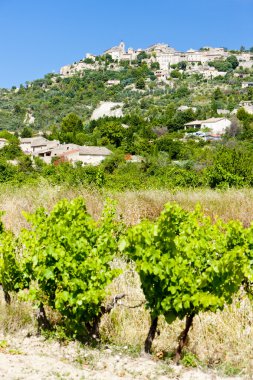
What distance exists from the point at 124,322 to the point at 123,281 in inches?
31.3

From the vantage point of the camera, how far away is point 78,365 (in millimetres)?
3641

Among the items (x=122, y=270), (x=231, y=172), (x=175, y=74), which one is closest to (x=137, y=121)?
(x=231, y=172)

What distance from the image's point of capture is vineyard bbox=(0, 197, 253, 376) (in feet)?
11.5

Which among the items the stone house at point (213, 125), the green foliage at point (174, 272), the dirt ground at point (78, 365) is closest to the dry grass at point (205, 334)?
the dirt ground at point (78, 365)

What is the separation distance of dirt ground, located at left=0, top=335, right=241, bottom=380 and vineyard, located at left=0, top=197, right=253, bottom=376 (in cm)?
15

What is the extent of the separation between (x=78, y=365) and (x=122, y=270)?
873 mm

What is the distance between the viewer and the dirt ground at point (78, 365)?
3453 mm

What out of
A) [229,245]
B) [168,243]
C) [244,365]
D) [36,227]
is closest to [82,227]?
[36,227]

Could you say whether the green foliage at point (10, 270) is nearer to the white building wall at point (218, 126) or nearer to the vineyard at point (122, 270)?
the vineyard at point (122, 270)

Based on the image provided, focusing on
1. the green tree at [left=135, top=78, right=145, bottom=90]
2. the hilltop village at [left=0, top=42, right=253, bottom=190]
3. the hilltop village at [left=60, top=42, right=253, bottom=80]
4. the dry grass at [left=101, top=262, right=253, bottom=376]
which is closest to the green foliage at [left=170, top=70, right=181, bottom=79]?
the hilltop village at [left=0, top=42, right=253, bottom=190]

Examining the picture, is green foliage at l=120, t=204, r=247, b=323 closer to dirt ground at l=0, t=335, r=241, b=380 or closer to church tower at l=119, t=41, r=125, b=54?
dirt ground at l=0, t=335, r=241, b=380

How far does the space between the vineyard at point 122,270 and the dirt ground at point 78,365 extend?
0.50 ft

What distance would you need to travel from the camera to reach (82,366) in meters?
3.63

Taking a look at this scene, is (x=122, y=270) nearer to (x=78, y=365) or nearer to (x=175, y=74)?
(x=78, y=365)
